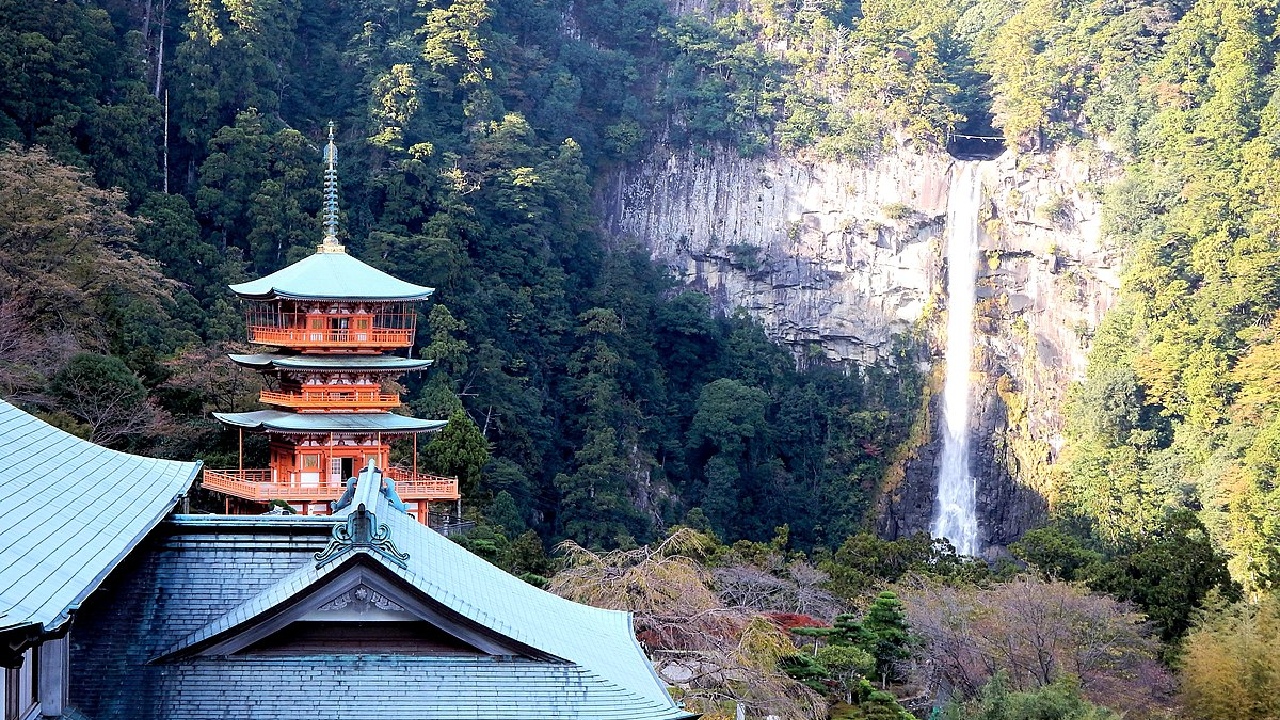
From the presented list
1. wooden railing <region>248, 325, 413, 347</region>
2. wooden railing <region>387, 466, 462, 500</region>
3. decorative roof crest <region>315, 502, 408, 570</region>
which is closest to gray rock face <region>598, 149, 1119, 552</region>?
wooden railing <region>387, 466, 462, 500</region>

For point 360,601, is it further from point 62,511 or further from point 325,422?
point 325,422

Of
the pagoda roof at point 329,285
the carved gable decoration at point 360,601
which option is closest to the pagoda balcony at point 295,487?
the pagoda roof at point 329,285

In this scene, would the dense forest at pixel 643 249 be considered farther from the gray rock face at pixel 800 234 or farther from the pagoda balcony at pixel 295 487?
the pagoda balcony at pixel 295 487

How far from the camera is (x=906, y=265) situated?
1834 inches

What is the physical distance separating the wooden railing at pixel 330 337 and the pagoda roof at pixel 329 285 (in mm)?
611

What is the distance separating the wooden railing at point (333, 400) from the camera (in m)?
22.4

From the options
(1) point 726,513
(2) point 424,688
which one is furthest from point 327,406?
(1) point 726,513

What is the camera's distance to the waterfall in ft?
147

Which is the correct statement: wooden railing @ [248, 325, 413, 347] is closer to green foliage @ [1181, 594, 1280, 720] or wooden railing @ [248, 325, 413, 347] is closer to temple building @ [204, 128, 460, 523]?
temple building @ [204, 128, 460, 523]

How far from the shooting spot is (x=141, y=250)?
34250mm

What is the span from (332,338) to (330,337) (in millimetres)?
37

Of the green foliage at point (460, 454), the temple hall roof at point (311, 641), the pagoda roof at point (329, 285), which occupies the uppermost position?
the pagoda roof at point (329, 285)

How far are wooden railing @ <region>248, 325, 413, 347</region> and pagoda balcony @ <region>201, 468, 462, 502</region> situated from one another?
2155mm

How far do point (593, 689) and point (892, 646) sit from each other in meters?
13.0
